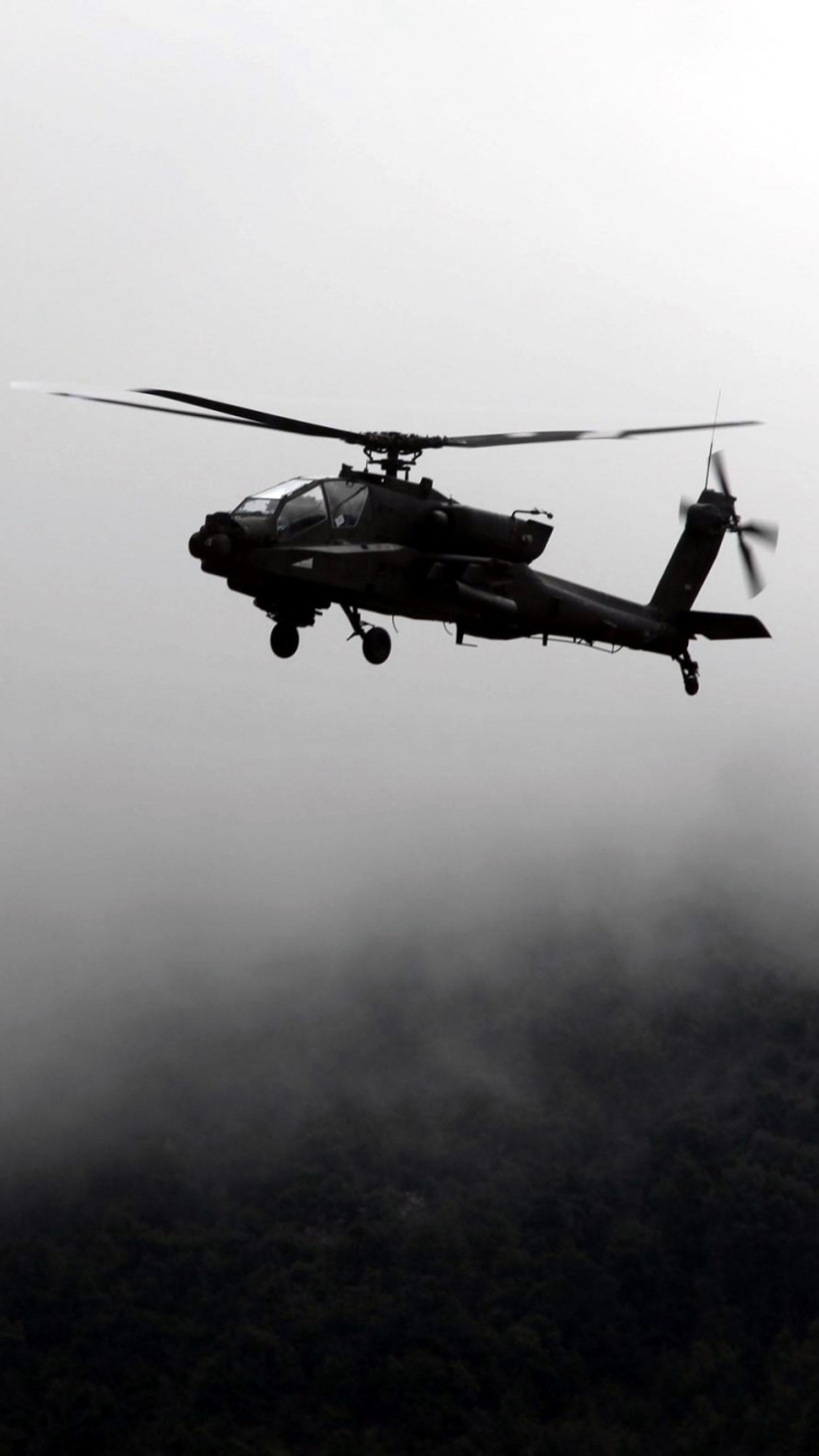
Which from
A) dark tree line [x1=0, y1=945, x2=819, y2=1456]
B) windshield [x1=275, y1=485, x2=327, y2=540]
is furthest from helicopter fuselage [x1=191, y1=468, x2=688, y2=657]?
dark tree line [x1=0, y1=945, x2=819, y2=1456]

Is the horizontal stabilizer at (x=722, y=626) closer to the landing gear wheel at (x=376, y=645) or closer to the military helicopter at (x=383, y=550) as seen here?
the military helicopter at (x=383, y=550)

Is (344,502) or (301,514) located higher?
(344,502)

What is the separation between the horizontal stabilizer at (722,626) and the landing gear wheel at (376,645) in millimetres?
8137

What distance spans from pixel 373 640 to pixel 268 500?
290cm

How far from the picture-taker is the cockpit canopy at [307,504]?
117ft

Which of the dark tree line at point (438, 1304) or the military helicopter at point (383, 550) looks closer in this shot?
the military helicopter at point (383, 550)

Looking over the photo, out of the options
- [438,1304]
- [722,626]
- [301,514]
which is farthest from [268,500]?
[438,1304]

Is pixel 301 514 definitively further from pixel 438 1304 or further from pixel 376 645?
pixel 438 1304

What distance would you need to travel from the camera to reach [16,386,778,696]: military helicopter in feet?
115

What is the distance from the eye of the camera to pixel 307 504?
118 feet

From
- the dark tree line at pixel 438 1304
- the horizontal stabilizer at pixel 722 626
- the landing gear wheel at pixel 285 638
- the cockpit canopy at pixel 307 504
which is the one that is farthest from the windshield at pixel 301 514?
the dark tree line at pixel 438 1304

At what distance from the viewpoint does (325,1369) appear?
15212 cm

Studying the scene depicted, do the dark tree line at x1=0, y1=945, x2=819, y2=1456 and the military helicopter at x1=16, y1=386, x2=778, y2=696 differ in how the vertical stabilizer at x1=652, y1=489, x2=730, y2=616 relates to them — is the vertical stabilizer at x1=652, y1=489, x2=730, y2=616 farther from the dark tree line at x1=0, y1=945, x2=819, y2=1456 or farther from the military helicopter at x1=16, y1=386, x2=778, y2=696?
the dark tree line at x1=0, y1=945, x2=819, y2=1456

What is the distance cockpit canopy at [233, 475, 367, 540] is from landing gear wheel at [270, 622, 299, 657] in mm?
1982
